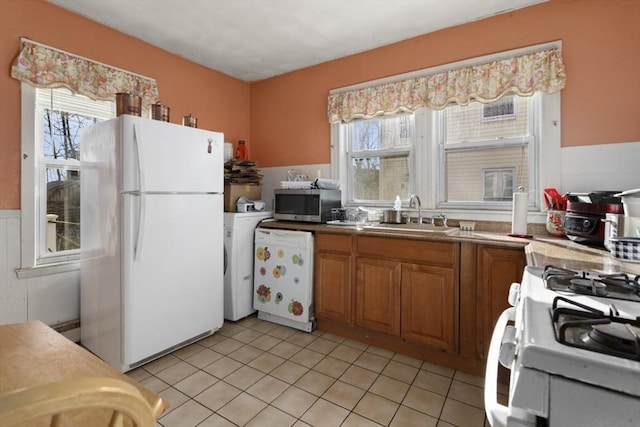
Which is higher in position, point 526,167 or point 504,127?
point 504,127

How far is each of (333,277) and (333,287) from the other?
8 centimetres

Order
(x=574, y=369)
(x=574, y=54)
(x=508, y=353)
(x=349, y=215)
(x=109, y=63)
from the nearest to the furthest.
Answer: (x=574, y=369)
(x=508, y=353)
(x=574, y=54)
(x=109, y=63)
(x=349, y=215)

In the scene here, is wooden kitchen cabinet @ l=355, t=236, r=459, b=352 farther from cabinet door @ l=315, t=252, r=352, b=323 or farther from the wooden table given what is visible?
the wooden table

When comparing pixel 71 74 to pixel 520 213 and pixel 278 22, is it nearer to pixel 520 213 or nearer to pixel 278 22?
pixel 278 22

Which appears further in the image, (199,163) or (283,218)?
(283,218)

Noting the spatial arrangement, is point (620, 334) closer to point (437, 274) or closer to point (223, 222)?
point (437, 274)

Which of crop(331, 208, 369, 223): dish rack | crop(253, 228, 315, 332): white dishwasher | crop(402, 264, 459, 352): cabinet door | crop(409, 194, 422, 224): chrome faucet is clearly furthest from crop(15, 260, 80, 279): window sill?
crop(409, 194, 422, 224): chrome faucet

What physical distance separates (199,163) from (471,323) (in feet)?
7.45

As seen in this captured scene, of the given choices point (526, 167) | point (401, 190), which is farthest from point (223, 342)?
point (526, 167)

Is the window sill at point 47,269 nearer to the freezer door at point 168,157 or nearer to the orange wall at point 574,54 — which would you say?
the freezer door at point 168,157

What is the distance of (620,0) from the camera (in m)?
2.12

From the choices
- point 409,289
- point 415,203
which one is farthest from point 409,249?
point 415,203

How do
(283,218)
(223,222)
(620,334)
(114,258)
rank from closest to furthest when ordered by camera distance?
(620,334) < (114,258) < (223,222) < (283,218)

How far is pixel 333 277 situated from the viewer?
8.86 ft
